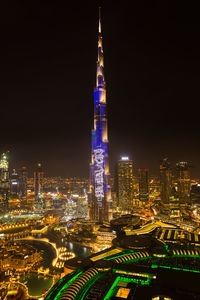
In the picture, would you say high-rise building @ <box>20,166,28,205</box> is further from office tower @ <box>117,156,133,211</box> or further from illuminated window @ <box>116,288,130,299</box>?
illuminated window @ <box>116,288,130,299</box>

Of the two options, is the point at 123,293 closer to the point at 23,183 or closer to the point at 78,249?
the point at 78,249

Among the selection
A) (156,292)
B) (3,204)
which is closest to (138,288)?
(156,292)

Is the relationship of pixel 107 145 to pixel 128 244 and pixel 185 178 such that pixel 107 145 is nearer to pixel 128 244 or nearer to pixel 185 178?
pixel 128 244

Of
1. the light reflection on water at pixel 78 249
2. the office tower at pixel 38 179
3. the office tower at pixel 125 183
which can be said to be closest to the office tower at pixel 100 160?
the light reflection on water at pixel 78 249

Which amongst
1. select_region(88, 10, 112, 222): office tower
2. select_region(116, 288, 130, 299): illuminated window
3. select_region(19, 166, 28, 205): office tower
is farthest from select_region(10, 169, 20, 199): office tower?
select_region(116, 288, 130, 299): illuminated window

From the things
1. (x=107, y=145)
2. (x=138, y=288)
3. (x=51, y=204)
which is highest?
(x=107, y=145)

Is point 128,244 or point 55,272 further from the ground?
point 128,244

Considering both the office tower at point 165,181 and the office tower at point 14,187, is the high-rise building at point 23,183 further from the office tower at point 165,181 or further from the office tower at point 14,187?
the office tower at point 165,181
